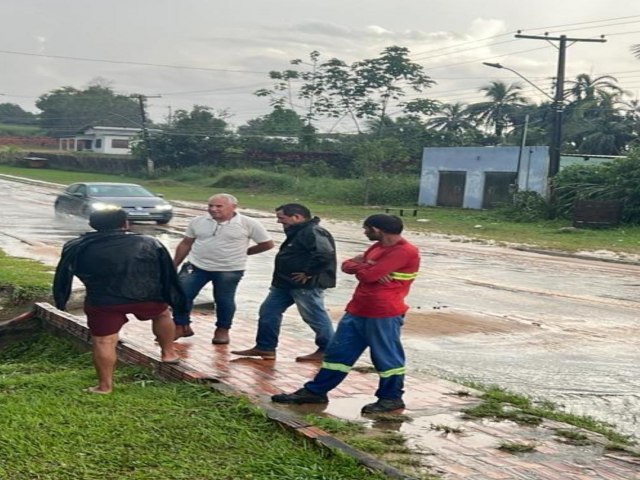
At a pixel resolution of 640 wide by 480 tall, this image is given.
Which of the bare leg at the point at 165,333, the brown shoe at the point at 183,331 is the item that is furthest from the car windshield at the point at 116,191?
the bare leg at the point at 165,333

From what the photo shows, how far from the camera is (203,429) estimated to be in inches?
214

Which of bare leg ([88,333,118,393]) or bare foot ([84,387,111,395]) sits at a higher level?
Answer: bare leg ([88,333,118,393])

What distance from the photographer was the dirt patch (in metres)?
10.7

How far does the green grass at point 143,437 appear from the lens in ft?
15.4

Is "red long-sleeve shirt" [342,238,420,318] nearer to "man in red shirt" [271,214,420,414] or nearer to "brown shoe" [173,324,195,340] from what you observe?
"man in red shirt" [271,214,420,414]

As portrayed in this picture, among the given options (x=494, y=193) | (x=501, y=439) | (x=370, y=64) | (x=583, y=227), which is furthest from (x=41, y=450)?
(x=370, y=64)

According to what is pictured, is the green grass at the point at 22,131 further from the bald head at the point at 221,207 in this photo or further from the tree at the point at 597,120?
the bald head at the point at 221,207

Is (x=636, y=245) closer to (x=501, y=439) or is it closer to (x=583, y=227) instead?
(x=583, y=227)

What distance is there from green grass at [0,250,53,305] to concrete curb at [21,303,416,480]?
193cm

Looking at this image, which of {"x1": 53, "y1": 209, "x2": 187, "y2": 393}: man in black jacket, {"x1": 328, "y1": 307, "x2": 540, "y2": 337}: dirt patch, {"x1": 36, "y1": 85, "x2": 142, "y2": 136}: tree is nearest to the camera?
{"x1": 53, "y1": 209, "x2": 187, "y2": 393}: man in black jacket

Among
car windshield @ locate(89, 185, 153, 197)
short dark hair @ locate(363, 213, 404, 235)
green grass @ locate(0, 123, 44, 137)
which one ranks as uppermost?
green grass @ locate(0, 123, 44, 137)

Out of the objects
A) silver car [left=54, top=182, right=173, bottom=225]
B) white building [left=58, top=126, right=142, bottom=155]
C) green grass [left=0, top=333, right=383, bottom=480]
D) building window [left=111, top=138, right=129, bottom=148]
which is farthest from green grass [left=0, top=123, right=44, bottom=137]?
green grass [left=0, top=333, right=383, bottom=480]

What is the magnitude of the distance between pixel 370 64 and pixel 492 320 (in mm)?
57039

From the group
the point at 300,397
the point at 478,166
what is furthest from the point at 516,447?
the point at 478,166
